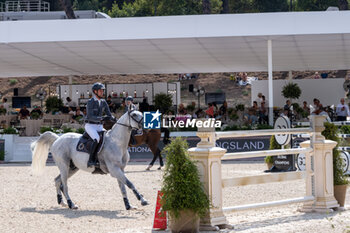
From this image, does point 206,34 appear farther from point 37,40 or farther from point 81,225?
point 81,225

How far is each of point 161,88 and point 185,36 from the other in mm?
11535

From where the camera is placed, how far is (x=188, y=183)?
7.04 metres

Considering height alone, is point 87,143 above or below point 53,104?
below

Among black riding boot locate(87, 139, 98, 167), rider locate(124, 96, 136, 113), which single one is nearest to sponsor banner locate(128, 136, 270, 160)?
rider locate(124, 96, 136, 113)

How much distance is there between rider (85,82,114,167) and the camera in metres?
10.2

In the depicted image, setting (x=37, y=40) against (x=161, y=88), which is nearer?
(x=37, y=40)

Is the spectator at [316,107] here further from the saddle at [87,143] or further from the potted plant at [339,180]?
the saddle at [87,143]

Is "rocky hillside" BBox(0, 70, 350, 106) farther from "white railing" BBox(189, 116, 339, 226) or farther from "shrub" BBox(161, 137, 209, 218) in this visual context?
"shrub" BBox(161, 137, 209, 218)

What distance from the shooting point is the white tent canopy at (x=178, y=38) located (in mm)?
19703

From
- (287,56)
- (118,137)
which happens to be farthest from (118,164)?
(287,56)

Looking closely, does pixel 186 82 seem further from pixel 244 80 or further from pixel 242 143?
pixel 242 143

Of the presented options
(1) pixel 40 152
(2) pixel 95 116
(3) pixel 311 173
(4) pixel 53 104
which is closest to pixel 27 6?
(4) pixel 53 104

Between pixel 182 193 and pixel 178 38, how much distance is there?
531 inches

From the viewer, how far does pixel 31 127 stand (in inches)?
909
